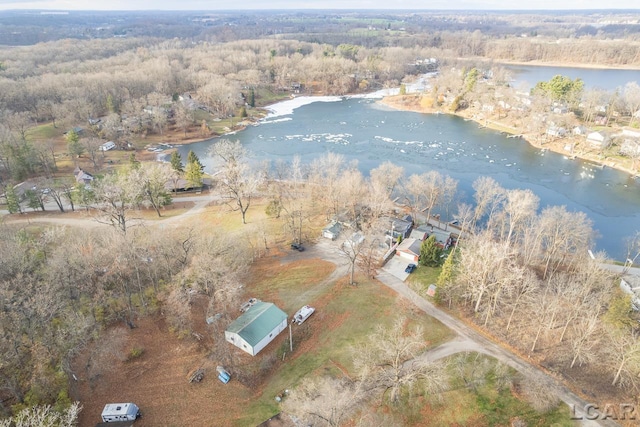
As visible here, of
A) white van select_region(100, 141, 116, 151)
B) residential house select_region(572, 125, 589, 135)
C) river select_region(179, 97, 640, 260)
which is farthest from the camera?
white van select_region(100, 141, 116, 151)

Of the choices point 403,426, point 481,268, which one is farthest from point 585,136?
point 403,426

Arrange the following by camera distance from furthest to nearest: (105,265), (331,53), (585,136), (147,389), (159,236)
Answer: (331,53), (585,136), (159,236), (105,265), (147,389)

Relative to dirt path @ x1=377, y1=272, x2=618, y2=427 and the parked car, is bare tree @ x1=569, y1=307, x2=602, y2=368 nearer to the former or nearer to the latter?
dirt path @ x1=377, y1=272, x2=618, y2=427

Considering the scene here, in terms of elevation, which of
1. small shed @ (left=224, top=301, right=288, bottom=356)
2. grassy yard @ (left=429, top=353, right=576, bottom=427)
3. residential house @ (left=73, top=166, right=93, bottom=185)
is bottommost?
residential house @ (left=73, top=166, right=93, bottom=185)

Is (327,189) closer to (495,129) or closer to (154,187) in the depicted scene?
(154,187)

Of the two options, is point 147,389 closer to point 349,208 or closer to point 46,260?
point 46,260

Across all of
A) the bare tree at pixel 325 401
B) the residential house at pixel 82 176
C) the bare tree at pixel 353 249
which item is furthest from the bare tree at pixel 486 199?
the residential house at pixel 82 176

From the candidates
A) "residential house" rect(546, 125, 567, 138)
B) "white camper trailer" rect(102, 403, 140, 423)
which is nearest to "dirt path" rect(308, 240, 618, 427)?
"white camper trailer" rect(102, 403, 140, 423)

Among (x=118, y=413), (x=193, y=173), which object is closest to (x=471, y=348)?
(x=118, y=413)
